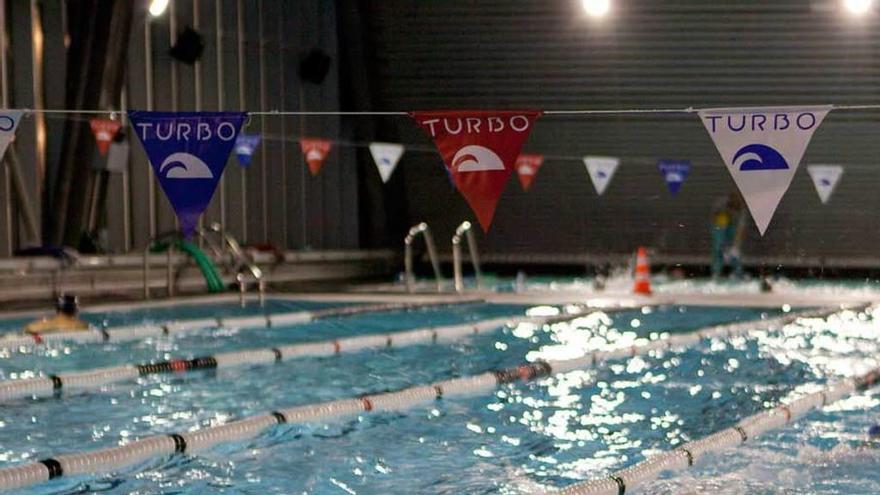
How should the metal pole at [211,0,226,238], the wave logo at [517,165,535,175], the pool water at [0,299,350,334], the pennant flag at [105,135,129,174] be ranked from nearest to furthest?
the pool water at [0,299,350,334] < the pennant flag at [105,135,129,174] < the wave logo at [517,165,535,175] < the metal pole at [211,0,226,238]

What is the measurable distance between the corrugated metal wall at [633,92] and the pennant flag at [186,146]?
41.2 feet

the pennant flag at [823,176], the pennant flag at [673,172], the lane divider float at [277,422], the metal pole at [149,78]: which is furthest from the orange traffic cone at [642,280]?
the metal pole at [149,78]

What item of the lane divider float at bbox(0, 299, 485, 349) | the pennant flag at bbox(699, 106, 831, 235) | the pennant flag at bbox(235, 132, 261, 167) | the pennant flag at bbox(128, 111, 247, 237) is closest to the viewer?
the pennant flag at bbox(699, 106, 831, 235)

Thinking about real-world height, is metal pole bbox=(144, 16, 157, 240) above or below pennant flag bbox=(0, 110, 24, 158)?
above

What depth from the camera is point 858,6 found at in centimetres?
1870

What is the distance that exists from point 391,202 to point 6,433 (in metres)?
16.6

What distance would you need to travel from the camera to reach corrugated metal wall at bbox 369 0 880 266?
19.9m

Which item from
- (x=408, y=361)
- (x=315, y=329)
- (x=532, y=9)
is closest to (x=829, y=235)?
(x=532, y=9)

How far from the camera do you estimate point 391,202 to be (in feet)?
76.7

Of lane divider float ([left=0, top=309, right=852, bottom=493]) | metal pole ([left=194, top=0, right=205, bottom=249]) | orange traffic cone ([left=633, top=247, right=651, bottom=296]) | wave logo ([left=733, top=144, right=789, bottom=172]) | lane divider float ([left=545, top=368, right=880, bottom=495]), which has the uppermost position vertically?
metal pole ([left=194, top=0, right=205, bottom=249])

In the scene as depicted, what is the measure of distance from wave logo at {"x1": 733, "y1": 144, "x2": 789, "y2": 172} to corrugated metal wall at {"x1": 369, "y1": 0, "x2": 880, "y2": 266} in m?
12.0

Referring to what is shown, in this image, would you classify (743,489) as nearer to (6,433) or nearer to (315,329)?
(6,433)

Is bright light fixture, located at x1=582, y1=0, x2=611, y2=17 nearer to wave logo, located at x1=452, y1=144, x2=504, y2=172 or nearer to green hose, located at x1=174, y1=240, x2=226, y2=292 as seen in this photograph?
green hose, located at x1=174, y1=240, x2=226, y2=292

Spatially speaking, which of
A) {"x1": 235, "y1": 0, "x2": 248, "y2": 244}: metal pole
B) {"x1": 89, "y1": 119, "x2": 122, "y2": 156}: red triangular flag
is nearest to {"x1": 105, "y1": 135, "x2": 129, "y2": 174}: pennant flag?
{"x1": 89, "y1": 119, "x2": 122, "y2": 156}: red triangular flag
